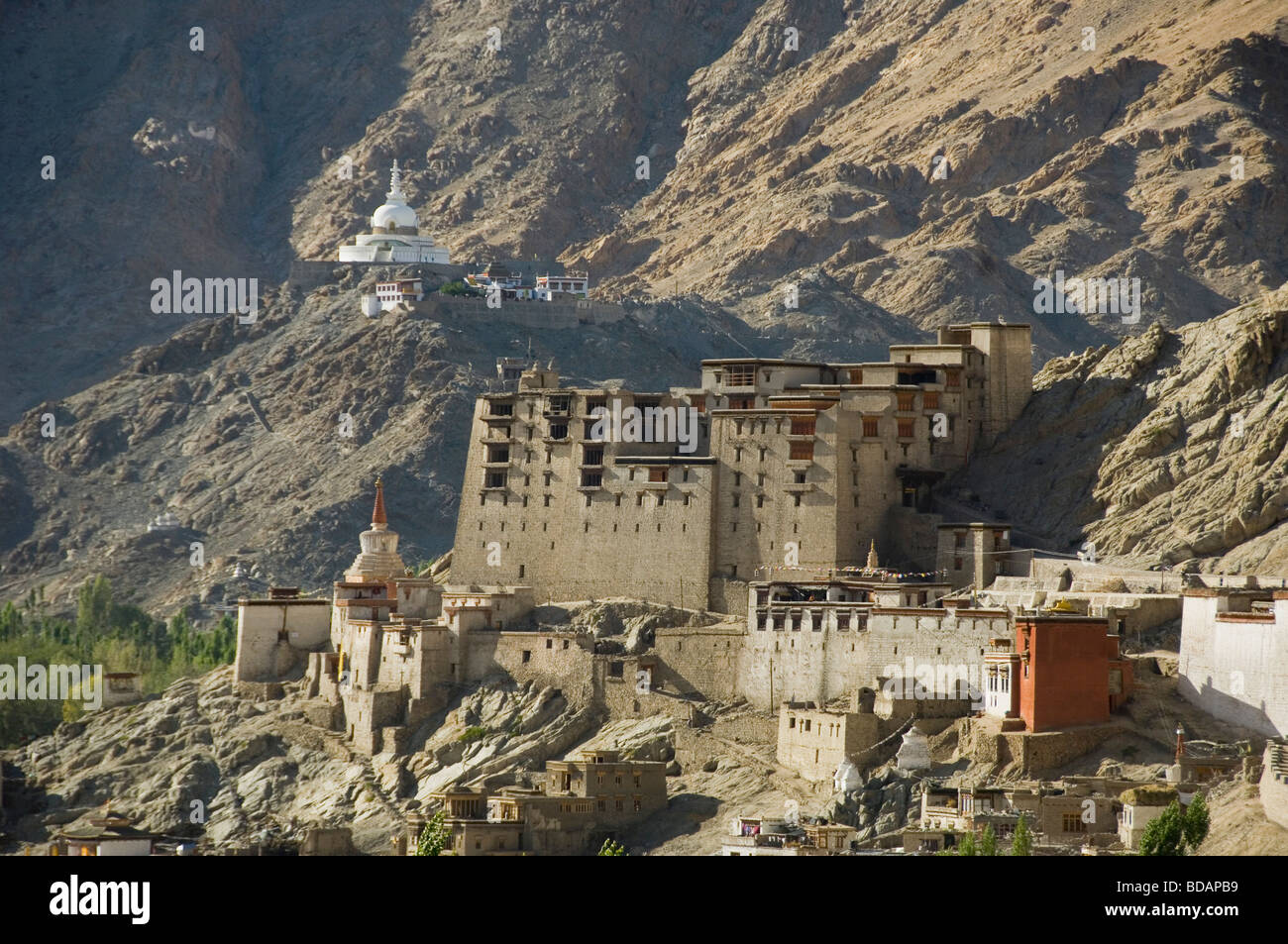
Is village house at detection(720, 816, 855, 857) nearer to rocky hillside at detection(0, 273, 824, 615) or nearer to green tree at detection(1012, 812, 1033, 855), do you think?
green tree at detection(1012, 812, 1033, 855)

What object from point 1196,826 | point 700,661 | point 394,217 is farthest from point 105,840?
point 394,217

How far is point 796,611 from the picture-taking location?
10156 centimetres

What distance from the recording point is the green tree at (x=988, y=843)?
263 ft

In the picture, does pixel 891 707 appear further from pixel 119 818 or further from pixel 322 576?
pixel 322 576

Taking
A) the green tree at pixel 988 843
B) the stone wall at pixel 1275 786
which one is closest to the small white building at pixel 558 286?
the green tree at pixel 988 843

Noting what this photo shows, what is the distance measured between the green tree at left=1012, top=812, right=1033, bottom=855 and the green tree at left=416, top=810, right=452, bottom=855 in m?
19.2

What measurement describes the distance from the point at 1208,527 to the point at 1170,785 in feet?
75.0

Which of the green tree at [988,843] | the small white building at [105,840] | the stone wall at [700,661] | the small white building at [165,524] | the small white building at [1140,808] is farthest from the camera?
the small white building at [165,524]

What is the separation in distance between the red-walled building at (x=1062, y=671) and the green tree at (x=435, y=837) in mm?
18208

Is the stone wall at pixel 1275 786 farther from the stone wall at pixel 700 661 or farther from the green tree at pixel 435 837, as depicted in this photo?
the stone wall at pixel 700 661

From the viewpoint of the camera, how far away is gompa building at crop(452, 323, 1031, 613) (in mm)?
109812

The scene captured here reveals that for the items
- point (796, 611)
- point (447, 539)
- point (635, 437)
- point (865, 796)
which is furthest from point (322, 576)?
point (865, 796)

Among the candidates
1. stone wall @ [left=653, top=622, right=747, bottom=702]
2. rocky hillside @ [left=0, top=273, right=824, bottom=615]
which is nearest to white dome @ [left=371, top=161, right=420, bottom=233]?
rocky hillside @ [left=0, top=273, right=824, bottom=615]

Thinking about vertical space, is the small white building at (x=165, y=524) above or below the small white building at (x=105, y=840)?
above
